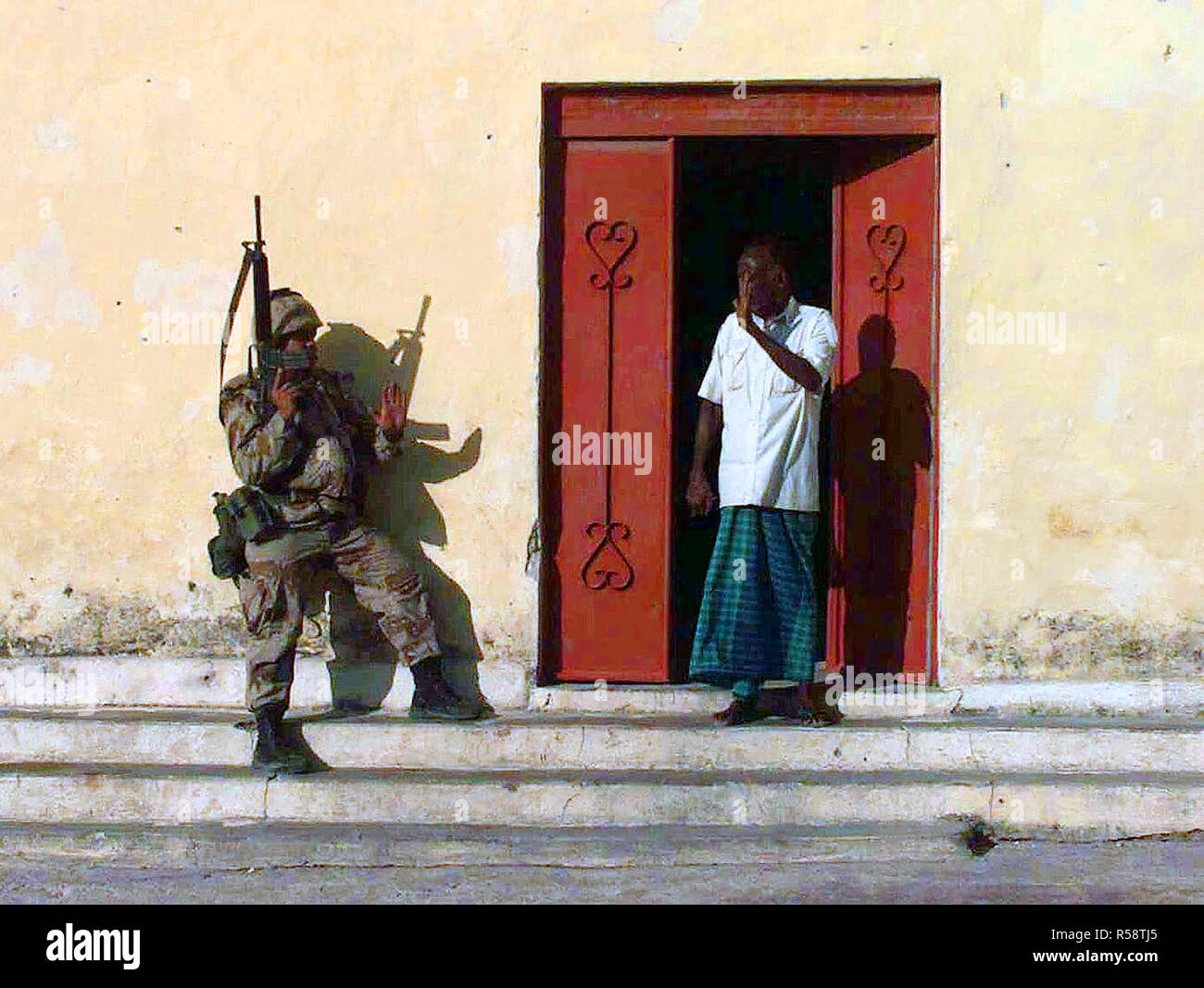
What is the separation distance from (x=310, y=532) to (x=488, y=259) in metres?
1.30

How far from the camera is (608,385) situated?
24.7ft

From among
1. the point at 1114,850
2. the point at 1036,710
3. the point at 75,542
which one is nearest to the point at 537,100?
the point at 75,542

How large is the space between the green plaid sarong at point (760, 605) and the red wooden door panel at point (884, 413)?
0.52m

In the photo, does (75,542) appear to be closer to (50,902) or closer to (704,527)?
(50,902)

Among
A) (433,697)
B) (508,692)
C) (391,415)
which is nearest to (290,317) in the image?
(391,415)

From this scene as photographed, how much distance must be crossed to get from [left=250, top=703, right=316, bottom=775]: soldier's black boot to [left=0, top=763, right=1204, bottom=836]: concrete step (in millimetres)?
69

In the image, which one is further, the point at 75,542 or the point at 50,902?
the point at 75,542

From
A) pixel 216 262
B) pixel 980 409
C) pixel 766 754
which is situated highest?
pixel 216 262

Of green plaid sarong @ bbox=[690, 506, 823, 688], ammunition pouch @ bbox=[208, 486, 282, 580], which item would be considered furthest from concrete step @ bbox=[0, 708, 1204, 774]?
ammunition pouch @ bbox=[208, 486, 282, 580]

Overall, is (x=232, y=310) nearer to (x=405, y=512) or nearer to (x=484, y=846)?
(x=405, y=512)

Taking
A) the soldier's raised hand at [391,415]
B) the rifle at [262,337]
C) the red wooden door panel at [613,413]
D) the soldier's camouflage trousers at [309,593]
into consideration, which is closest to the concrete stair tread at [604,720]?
the soldier's camouflage trousers at [309,593]

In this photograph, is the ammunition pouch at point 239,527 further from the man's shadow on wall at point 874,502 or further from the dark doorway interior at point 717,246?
the dark doorway interior at point 717,246

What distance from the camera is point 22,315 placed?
7.51 meters

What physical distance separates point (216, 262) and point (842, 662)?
3.03m
